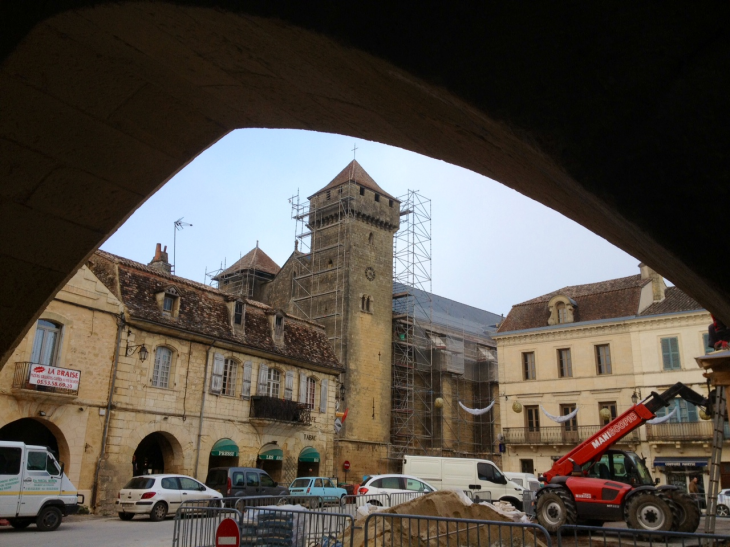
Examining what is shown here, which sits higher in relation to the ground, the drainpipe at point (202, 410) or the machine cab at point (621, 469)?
the drainpipe at point (202, 410)

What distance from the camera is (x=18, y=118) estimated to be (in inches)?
87.4

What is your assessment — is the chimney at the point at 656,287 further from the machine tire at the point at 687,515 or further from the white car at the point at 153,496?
the white car at the point at 153,496

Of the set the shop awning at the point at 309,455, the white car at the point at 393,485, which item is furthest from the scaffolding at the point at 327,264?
the white car at the point at 393,485

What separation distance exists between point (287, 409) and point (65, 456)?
30.1 feet

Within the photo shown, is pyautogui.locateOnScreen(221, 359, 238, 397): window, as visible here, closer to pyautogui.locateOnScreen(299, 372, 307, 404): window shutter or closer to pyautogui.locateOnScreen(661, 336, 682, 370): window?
pyautogui.locateOnScreen(299, 372, 307, 404): window shutter

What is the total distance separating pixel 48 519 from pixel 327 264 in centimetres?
2748

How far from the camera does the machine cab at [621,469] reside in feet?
43.3

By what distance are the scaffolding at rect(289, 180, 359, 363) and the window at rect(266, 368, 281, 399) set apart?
1018 cm

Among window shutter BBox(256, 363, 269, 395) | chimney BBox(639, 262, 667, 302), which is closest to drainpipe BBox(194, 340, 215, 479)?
window shutter BBox(256, 363, 269, 395)

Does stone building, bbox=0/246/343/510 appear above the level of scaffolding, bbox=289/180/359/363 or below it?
below

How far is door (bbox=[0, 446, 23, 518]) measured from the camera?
13.2 meters

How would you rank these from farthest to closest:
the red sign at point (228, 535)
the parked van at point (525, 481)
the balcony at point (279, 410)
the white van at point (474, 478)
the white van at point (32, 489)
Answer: the balcony at point (279, 410) → the parked van at point (525, 481) → the white van at point (474, 478) → the white van at point (32, 489) → the red sign at point (228, 535)

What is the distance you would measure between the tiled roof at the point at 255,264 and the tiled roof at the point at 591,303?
18.3m

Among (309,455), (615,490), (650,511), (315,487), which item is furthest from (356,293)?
(650,511)
